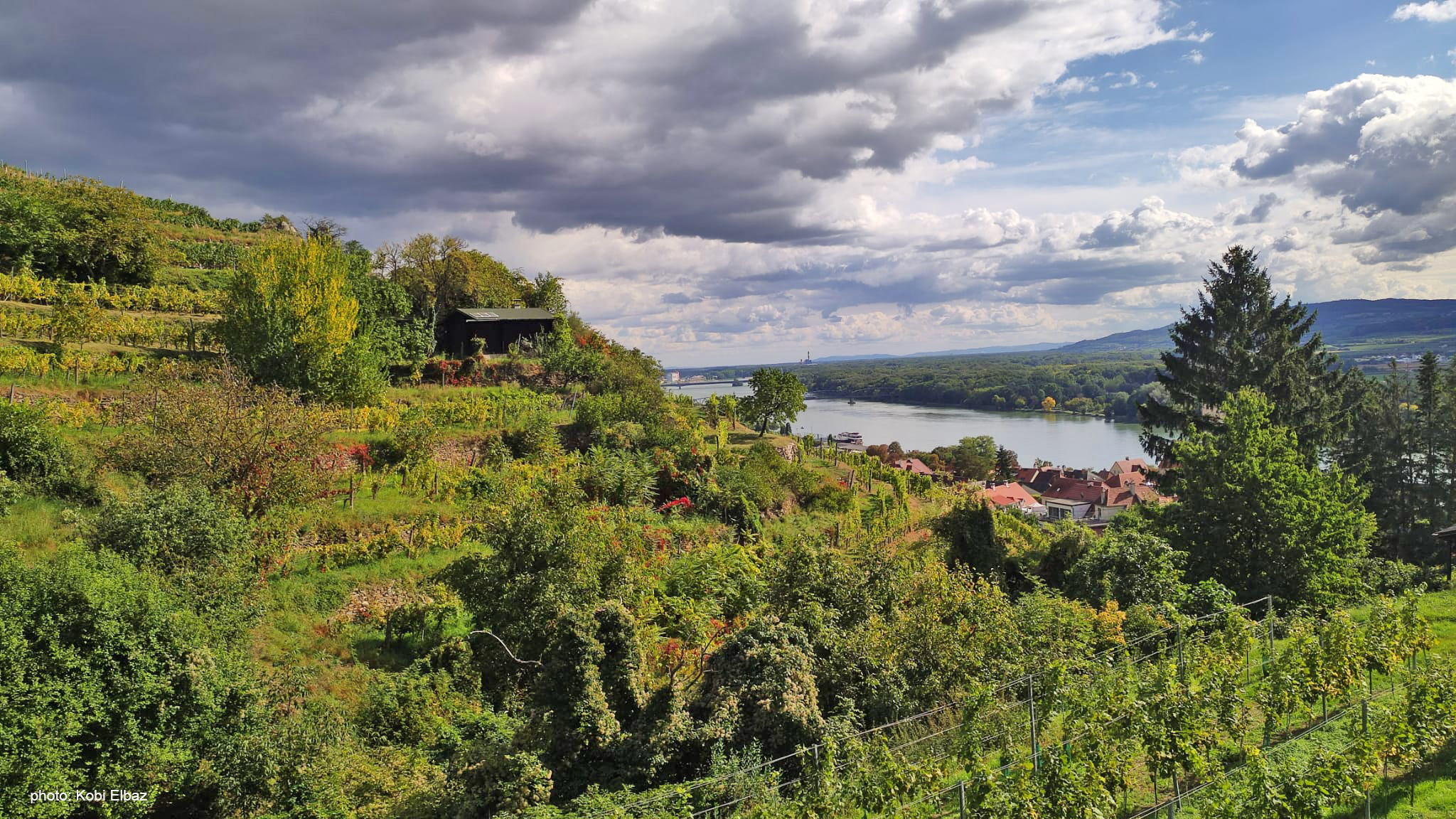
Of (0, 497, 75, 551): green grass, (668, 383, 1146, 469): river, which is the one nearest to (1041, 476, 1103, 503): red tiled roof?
(668, 383, 1146, 469): river

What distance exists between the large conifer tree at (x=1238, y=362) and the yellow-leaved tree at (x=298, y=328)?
2795 cm

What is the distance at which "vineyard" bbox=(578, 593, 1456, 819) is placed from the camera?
22.5 feet

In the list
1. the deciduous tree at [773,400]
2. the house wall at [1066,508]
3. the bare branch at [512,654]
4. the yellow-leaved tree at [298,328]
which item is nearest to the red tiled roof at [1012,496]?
the house wall at [1066,508]

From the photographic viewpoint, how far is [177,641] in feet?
29.3

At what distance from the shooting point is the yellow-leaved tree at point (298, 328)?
22203mm

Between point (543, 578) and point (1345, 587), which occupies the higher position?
point (543, 578)

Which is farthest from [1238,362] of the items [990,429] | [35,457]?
[990,429]

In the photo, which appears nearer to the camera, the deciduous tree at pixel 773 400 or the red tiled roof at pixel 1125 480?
the deciduous tree at pixel 773 400

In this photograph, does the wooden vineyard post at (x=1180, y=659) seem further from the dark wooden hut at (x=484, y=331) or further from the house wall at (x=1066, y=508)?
the house wall at (x=1066, y=508)

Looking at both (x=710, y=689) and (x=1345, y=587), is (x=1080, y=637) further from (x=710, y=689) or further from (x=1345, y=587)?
(x=1345, y=587)

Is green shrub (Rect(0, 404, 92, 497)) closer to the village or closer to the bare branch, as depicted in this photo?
the bare branch

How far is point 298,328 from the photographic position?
22.5 metres

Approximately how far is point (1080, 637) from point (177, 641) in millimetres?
13606

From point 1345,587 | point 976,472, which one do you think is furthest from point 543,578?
point 976,472
